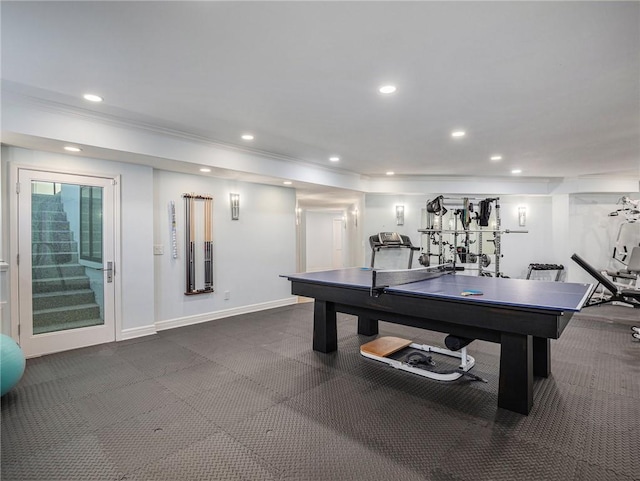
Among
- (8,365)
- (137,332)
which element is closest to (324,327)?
(137,332)

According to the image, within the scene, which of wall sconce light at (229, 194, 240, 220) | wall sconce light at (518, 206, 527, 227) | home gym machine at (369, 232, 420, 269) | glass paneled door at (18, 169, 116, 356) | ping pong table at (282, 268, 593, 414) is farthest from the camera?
wall sconce light at (518, 206, 527, 227)

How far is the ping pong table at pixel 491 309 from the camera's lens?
2393 mm

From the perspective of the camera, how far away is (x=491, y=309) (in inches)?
100

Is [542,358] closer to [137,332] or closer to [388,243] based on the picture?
[388,243]

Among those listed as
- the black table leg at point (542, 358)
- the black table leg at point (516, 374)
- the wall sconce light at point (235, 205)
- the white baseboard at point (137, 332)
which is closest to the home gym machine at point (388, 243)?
the wall sconce light at point (235, 205)

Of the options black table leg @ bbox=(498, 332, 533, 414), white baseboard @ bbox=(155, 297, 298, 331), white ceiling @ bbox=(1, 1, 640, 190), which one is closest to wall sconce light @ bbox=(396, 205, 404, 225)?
white baseboard @ bbox=(155, 297, 298, 331)

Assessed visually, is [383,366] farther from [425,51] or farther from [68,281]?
[68,281]

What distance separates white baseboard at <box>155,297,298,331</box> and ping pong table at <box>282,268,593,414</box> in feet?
7.96

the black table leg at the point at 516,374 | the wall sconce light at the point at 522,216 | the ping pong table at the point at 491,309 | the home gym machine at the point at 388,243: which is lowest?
the black table leg at the point at 516,374

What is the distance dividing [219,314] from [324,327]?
8.05 feet

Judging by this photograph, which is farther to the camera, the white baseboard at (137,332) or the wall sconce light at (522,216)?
the wall sconce light at (522,216)

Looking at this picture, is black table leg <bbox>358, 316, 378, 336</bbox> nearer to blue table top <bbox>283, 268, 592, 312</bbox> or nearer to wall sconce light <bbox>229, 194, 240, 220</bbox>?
blue table top <bbox>283, 268, 592, 312</bbox>

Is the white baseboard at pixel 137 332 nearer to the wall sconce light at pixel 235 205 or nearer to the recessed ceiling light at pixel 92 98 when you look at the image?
the wall sconce light at pixel 235 205

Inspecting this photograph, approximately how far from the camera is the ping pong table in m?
2.39
